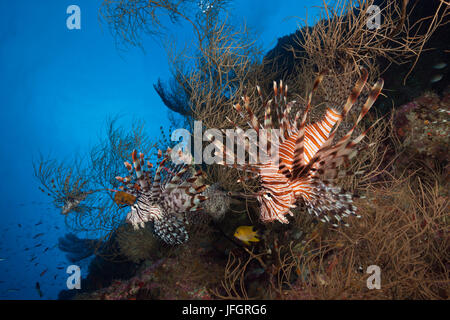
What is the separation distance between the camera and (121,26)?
5891 millimetres

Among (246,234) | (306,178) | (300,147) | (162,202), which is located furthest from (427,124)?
(162,202)

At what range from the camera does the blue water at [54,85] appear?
83.3 ft

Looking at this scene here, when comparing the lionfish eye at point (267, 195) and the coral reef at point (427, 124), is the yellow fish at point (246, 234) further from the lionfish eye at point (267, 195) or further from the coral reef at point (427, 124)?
the coral reef at point (427, 124)

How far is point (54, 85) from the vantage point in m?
29.5

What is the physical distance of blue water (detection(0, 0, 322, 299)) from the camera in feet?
83.3

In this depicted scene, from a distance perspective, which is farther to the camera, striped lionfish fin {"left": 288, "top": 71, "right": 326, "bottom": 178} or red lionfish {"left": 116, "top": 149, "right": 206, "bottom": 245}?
red lionfish {"left": 116, "top": 149, "right": 206, "bottom": 245}

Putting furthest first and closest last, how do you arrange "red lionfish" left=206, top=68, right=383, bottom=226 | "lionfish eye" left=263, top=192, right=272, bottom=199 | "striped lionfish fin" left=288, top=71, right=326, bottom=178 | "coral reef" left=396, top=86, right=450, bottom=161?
"coral reef" left=396, top=86, right=450, bottom=161, "lionfish eye" left=263, top=192, right=272, bottom=199, "red lionfish" left=206, top=68, right=383, bottom=226, "striped lionfish fin" left=288, top=71, right=326, bottom=178

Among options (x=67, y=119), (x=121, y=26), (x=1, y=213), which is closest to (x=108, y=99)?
(x=67, y=119)

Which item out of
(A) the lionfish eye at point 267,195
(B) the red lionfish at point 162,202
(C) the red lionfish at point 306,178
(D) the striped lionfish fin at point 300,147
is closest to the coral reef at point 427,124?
(C) the red lionfish at point 306,178

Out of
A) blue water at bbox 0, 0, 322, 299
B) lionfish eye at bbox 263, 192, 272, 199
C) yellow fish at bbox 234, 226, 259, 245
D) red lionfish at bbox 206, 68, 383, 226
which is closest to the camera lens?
red lionfish at bbox 206, 68, 383, 226

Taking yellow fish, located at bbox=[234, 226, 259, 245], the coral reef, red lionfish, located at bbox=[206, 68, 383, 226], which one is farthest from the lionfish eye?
the coral reef

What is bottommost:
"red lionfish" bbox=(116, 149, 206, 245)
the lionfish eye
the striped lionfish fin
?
"red lionfish" bbox=(116, 149, 206, 245)

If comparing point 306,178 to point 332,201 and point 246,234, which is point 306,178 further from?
point 246,234

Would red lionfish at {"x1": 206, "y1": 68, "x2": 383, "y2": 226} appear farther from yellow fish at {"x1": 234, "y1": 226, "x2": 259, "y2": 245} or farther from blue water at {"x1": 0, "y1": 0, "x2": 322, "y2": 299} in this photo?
blue water at {"x1": 0, "y1": 0, "x2": 322, "y2": 299}
